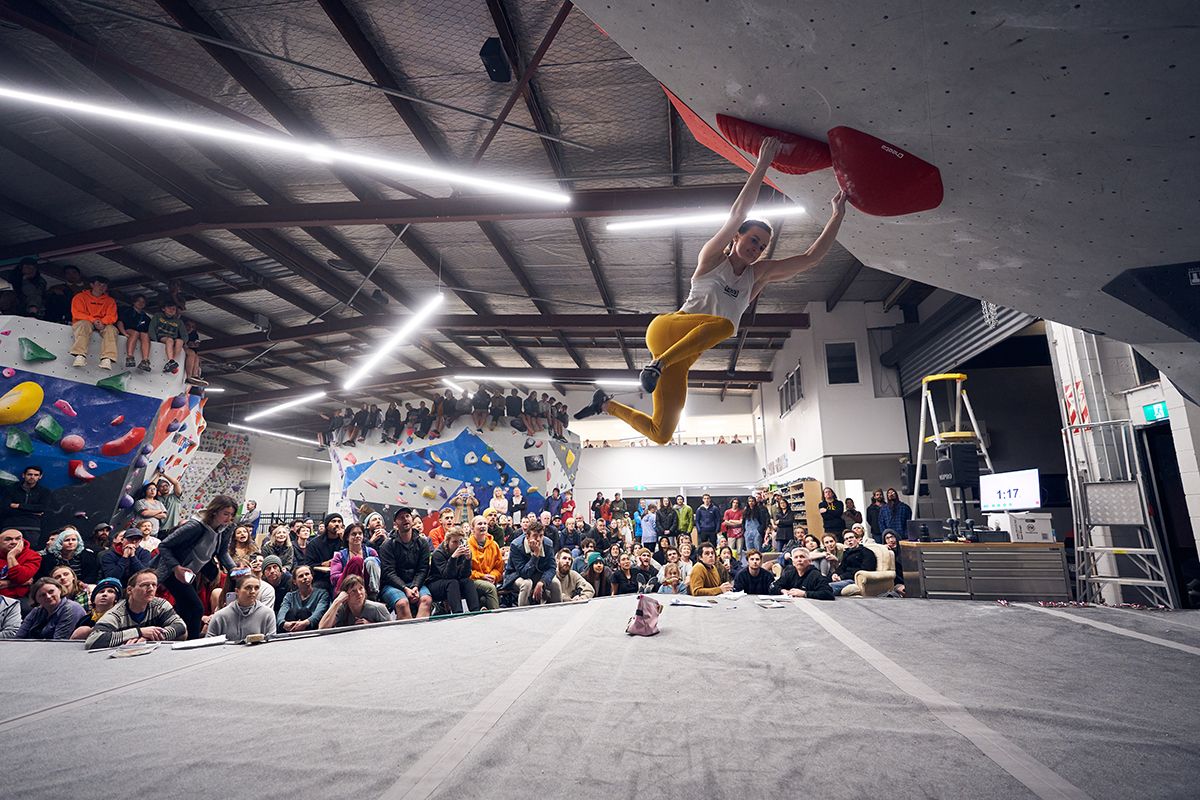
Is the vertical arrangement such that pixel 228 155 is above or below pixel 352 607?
above

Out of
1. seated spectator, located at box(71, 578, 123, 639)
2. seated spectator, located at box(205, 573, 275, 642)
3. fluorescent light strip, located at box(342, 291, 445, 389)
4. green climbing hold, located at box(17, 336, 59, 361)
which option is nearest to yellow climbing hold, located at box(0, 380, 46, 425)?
green climbing hold, located at box(17, 336, 59, 361)

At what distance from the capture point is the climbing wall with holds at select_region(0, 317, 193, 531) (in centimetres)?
657

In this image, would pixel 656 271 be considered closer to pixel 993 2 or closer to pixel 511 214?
pixel 511 214

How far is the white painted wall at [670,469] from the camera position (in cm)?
1661

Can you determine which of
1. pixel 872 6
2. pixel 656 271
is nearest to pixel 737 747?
pixel 872 6

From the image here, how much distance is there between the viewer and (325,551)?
16.8 feet

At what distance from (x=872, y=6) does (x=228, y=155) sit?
723cm

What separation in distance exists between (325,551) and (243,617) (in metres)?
1.44

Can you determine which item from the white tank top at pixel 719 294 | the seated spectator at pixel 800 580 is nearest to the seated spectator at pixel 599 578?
the seated spectator at pixel 800 580

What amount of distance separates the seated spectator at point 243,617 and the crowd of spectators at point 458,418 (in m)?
9.40

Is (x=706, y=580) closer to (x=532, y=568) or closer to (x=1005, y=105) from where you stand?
→ (x=532, y=568)

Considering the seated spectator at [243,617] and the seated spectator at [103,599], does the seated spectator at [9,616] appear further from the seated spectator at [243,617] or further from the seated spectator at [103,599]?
the seated spectator at [243,617]

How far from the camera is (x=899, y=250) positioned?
92.7 inches

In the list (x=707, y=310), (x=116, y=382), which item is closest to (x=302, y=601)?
(x=707, y=310)
